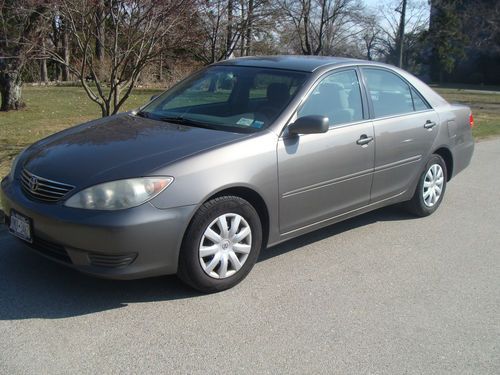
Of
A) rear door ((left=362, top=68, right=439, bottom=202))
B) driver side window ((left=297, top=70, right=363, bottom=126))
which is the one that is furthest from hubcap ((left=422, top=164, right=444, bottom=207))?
driver side window ((left=297, top=70, right=363, bottom=126))

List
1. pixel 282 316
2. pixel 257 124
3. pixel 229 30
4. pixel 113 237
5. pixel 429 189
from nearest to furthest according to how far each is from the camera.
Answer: pixel 113 237, pixel 282 316, pixel 257 124, pixel 429 189, pixel 229 30

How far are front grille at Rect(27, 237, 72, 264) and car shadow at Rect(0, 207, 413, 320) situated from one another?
312 mm

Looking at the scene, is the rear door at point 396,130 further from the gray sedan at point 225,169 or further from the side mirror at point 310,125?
the side mirror at point 310,125

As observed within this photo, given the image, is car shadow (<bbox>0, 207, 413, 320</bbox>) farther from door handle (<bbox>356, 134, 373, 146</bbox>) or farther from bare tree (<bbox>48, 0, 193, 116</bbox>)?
bare tree (<bbox>48, 0, 193, 116</bbox>)

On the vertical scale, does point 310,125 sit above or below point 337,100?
below

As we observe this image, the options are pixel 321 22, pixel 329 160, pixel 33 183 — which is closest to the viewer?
pixel 33 183

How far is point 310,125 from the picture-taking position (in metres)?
4.05

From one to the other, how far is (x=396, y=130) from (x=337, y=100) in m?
0.77

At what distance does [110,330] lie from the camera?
3.28 m

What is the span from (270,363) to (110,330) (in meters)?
1.00

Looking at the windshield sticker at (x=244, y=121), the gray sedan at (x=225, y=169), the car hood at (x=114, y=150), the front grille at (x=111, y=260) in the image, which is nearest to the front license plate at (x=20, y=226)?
the gray sedan at (x=225, y=169)

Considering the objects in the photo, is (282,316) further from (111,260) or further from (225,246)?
(111,260)

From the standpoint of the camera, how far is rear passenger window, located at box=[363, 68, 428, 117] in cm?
505

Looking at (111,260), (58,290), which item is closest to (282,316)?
(111,260)
